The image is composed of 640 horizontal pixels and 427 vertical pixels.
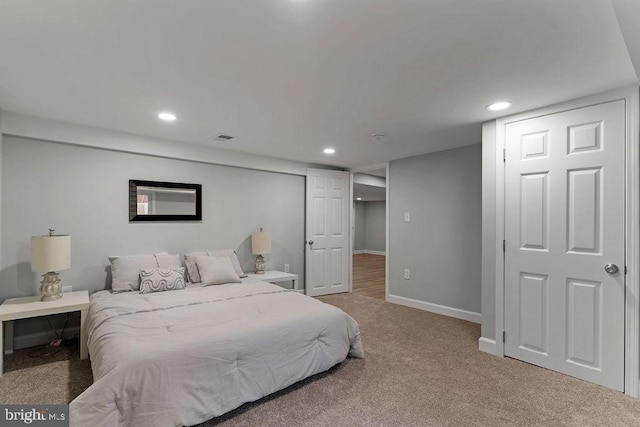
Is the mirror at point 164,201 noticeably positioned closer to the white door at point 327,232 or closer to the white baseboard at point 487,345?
the white door at point 327,232

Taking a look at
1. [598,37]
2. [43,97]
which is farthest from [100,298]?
[598,37]

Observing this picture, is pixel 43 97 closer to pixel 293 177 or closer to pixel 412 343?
pixel 293 177

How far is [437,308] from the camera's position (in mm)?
4312

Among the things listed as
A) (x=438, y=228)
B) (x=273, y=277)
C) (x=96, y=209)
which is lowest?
(x=273, y=277)

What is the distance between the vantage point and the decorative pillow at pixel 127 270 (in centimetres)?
321

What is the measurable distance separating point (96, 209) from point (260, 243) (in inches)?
77.9

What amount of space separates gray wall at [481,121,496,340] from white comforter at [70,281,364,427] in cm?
129

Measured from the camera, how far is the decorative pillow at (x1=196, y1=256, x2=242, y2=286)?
3.56m

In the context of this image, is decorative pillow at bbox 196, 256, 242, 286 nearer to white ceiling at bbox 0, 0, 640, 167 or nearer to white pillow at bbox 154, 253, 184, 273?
white pillow at bbox 154, 253, 184, 273

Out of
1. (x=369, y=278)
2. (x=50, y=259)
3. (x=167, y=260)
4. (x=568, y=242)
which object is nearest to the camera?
(x=568, y=242)

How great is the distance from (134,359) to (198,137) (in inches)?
104

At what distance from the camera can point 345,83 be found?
2252mm

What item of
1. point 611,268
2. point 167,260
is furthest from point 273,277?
point 611,268

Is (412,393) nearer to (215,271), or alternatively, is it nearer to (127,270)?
(215,271)
